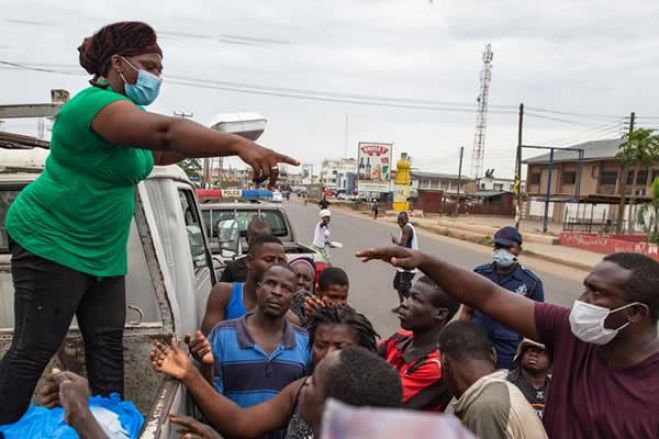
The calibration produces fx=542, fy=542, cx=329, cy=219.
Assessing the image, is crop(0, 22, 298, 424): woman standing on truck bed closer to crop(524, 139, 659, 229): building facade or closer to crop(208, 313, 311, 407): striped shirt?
crop(208, 313, 311, 407): striped shirt

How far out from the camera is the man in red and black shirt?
2.34 meters

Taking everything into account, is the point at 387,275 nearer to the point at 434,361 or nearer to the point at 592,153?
the point at 434,361

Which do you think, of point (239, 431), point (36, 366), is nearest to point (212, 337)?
point (239, 431)

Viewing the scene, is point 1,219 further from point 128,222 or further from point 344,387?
point 344,387

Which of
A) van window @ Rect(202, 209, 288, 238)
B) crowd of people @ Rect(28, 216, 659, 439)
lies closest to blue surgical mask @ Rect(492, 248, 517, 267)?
crowd of people @ Rect(28, 216, 659, 439)

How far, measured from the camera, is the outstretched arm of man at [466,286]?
2.12m

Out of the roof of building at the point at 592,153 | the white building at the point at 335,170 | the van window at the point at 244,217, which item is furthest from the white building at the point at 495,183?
the van window at the point at 244,217

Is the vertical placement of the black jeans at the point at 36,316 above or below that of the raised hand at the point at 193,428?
above

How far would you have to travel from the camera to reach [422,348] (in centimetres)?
261

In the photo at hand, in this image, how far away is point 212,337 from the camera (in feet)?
7.90

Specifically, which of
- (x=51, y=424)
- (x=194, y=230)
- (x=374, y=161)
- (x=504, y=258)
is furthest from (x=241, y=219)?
(x=374, y=161)

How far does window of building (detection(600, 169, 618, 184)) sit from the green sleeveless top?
4018cm

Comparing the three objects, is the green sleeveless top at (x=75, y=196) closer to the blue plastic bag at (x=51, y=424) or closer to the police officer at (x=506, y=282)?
the blue plastic bag at (x=51, y=424)

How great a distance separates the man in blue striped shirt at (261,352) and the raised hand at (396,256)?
54 cm
